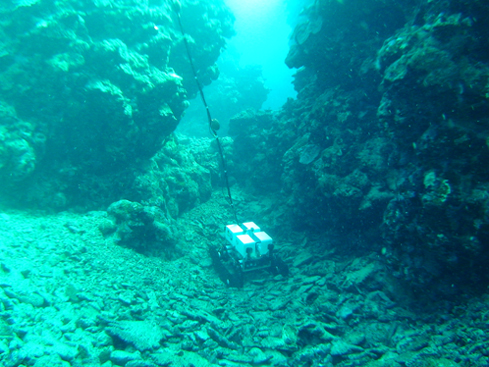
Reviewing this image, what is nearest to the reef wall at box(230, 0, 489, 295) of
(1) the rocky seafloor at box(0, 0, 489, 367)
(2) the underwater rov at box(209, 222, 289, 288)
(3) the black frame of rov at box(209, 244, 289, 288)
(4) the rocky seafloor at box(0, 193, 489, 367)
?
(1) the rocky seafloor at box(0, 0, 489, 367)

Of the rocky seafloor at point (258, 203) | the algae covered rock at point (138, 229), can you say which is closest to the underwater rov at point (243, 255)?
the rocky seafloor at point (258, 203)

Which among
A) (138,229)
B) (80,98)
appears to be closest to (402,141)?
(138,229)

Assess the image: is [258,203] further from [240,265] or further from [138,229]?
[138,229]

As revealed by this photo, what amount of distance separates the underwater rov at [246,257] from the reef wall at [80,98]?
498cm

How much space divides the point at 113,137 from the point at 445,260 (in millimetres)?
11143

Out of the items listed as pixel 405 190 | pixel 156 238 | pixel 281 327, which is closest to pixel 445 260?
pixel 405 190

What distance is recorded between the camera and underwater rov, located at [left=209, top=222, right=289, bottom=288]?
8.04 metres

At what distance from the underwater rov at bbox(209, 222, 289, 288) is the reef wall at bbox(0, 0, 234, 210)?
4.98 meters

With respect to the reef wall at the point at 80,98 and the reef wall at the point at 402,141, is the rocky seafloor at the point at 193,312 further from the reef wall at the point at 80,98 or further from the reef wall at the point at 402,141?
the reef wall at the point at 80,98

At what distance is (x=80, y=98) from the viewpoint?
29.8 feet

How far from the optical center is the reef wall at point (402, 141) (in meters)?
5.21

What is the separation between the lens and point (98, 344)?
3959 millimetres

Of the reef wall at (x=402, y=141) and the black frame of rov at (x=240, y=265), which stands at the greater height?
the reef wall at (x=402, y=141)

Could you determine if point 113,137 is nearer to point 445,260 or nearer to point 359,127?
point 359,127
